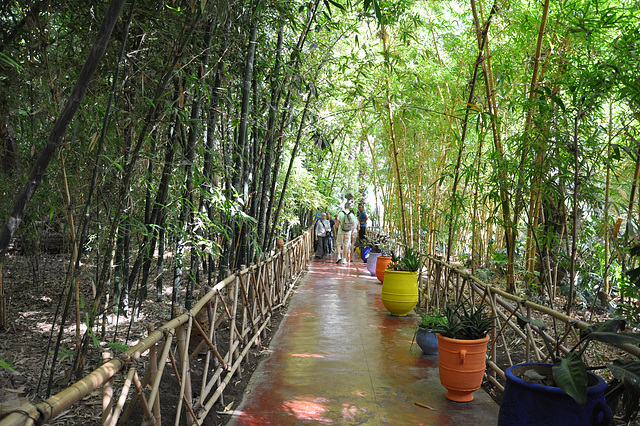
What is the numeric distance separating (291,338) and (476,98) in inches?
106

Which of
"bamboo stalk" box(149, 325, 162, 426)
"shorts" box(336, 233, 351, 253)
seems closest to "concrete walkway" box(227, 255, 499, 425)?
"bamboo stalk" box(149, 325, 162, 426)

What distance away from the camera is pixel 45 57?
2207mm

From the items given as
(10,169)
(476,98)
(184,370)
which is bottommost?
(184,370)

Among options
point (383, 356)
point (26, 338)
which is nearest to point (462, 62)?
point (383, 356)

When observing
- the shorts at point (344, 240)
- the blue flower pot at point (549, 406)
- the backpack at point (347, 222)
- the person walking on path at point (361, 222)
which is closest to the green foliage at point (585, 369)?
the blue flower pot at point (549, 406)

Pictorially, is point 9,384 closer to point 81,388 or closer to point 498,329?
point 81,388

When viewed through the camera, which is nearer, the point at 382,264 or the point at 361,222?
the point at 382,264

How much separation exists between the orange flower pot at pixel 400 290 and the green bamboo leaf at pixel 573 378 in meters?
3.12

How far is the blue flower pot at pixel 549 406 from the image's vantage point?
1872mm

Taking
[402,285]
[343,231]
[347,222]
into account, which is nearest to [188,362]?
[402,285]

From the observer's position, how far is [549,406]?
194 cm

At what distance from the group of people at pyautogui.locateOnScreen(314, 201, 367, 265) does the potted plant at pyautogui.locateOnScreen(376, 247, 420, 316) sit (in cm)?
433

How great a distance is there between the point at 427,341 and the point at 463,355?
0.94m

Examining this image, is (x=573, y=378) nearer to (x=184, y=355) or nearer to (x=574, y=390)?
(x=574, y=390)
